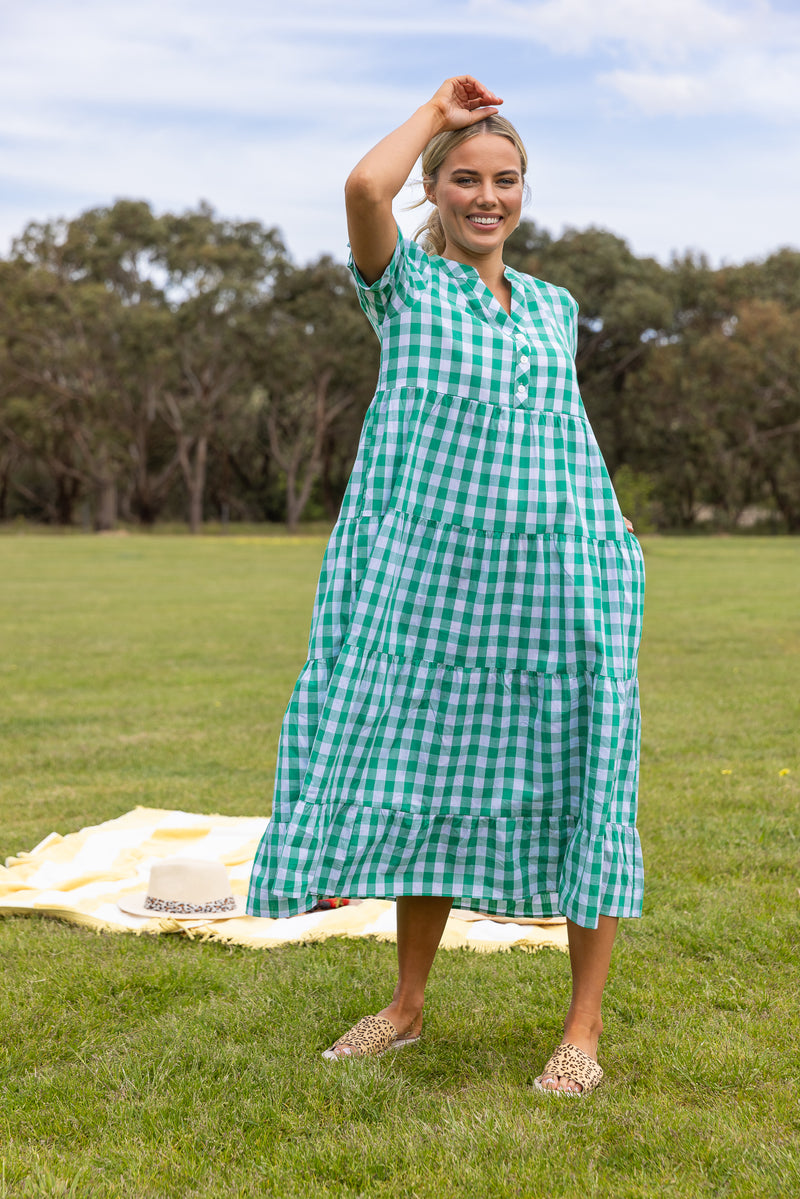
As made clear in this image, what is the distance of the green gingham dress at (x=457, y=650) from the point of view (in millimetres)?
2535

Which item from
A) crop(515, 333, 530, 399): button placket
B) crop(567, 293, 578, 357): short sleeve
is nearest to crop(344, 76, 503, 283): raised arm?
crop(515, 333, 530, 399): button placket

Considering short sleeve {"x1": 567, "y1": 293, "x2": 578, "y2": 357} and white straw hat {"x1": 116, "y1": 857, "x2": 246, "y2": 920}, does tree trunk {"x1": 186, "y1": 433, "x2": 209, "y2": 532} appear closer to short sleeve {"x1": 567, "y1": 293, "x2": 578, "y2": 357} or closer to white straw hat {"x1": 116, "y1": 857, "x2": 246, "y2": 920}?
white straw hat {"x1": 116, "y1": 857, "x2": 246, "y2": 920}

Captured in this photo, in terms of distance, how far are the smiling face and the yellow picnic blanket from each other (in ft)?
6.43

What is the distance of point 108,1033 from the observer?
9.37ft

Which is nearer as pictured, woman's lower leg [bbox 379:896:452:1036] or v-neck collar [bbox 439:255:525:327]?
v-neck collar [bbox 439:255:525:327]

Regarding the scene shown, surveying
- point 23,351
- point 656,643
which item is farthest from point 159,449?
point 656,643

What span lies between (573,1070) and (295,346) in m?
42.1

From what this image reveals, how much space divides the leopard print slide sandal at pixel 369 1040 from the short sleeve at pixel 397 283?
1.54 metres

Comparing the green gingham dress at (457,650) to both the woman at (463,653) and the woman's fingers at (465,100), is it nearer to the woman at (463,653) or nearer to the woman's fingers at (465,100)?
the woman at (463,653)

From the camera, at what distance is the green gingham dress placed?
254cm

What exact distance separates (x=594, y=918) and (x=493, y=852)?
0.25 meters

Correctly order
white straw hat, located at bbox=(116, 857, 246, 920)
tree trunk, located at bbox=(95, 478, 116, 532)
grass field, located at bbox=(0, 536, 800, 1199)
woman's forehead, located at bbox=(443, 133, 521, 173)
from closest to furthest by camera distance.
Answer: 1. grass field, located at bbox=(0, 536, 800, 1199)
2. woman's forehead, located at bbox=(443, 133, 521, 173)
3. white straw hat, located at bbox=(116, 857, 246, 920)
4. tree trunk, located at bbox=(95, 478, 116, 532)

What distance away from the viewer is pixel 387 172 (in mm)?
2422

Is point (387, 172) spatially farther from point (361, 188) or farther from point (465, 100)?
point (465, 100)
